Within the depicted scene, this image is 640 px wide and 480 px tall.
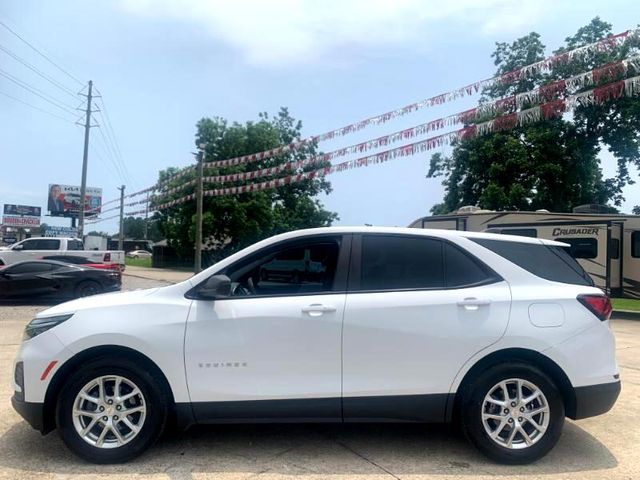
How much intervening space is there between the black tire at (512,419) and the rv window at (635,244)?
12.1 m

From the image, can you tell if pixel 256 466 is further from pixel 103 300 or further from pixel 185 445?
pixel 103 300

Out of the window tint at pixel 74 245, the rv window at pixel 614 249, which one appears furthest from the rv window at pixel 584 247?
the window tint at pixel 74 245

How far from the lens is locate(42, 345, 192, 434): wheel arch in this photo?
376cm

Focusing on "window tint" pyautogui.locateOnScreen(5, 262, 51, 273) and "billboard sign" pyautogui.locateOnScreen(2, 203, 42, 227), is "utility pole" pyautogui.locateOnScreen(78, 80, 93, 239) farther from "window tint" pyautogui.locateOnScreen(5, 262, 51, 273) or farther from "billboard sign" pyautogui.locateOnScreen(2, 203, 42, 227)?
"billboard sign" pyautogui.locateOnScreen(2, 203, 42, 227)

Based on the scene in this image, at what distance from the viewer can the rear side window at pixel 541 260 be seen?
4.14 metres

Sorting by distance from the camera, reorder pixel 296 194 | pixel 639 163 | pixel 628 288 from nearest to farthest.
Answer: pixel 628 288 < pixel 639 163 < pixel 296 194

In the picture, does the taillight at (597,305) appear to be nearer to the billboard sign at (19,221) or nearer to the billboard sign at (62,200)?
the billboard sign at (62,200)

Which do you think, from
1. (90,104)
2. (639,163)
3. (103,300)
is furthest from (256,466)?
(90,104)

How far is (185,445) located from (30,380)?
1.21m

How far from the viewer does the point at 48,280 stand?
14.0m

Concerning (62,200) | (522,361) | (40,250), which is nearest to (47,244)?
(40,250)

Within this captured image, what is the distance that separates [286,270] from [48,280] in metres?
12.0

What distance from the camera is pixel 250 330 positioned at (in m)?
3.79

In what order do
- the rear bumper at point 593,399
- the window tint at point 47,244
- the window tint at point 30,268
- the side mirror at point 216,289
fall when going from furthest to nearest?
1. the window tint at point 47,244
2. the window tint at point 30,268
3. the rear bumper at point 593,399
4. the side mirror at point 216,289
